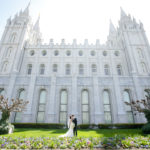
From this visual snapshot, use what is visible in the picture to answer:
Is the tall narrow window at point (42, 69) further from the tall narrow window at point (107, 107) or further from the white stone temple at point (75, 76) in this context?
the tall narrow window at point (107, 107)

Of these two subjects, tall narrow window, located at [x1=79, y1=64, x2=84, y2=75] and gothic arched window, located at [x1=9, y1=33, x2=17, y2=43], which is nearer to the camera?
tall narrow window, located at [x1=79, y1=64, x2=84, y2=75]

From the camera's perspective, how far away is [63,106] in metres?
22.6

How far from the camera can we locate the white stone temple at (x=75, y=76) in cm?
2178

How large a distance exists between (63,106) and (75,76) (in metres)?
6.58

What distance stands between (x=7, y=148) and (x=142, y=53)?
31.8 meters

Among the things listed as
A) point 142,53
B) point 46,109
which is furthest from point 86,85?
point 142,53

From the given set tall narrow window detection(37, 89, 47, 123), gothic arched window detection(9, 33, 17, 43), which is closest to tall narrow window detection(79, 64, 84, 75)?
tall narrow window detection(37, 89, 47, 123)

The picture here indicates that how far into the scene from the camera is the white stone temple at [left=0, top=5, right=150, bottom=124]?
21.8 metres

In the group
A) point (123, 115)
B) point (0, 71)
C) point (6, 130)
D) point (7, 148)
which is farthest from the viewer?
point (0, 71)

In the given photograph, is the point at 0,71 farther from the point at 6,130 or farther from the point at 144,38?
the point at 144,38

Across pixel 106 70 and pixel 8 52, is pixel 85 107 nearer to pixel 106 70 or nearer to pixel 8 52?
pixel 106 70

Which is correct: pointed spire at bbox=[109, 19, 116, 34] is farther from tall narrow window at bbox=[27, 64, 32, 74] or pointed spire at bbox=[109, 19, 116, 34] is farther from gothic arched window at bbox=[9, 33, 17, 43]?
gothic arched window at bbox=[9, 33, 17, 43]

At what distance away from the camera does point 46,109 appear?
21828 mm

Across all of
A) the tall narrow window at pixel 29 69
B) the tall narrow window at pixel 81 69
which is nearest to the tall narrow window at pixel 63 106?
the tall narrow window at pixel 81 69
